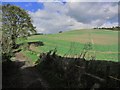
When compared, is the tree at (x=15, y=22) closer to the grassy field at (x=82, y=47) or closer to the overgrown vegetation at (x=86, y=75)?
the grassy field at (x=82, y=47)

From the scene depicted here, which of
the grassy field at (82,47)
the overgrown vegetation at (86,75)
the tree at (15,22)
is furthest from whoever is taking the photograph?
the tree at (15,22)

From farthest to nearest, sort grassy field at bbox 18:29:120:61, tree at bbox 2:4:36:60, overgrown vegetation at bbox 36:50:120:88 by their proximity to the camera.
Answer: tree at bbox 2:4:36:60, grassy field at bbox 18:29:120:61, overgrown vegetation at bbox 36:50:120:88

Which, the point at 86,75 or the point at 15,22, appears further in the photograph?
the point at 15,22

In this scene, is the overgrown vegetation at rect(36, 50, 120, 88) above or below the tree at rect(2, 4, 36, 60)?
below

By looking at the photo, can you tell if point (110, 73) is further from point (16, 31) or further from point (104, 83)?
point (16, 31)

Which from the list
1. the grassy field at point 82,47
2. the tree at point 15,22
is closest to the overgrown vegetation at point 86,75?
the grassy field at point 82,47

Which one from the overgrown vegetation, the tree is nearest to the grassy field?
the tree

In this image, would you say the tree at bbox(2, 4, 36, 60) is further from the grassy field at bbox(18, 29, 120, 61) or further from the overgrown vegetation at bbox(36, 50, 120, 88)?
the overgrown vegetation at bbox(36, 50, 120, 88)

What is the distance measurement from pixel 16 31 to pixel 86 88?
39787mm

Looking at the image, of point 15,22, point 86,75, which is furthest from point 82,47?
point 86,75

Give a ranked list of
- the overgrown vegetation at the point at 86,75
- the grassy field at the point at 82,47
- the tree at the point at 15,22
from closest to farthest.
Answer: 1. the overgrown vegetation at the point at 86,75
2. the grassy field at the point at 82,47
3. the tree at the point at 15,22

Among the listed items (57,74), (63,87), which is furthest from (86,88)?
(57,74)

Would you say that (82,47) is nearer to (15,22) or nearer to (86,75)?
(15,22)

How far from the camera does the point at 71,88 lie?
37.4ft
